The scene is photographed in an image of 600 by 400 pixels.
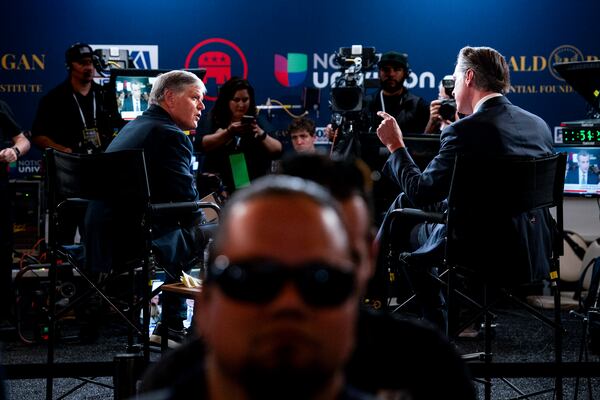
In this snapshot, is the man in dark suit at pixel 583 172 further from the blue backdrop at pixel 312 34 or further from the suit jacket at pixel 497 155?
the suit jacket at pixel 497 155

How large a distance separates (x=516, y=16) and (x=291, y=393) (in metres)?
6.90

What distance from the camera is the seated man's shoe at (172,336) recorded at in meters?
4.30

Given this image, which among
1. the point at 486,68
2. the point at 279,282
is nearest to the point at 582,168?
the point at 486,68

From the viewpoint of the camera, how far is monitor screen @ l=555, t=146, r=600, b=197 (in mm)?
6457

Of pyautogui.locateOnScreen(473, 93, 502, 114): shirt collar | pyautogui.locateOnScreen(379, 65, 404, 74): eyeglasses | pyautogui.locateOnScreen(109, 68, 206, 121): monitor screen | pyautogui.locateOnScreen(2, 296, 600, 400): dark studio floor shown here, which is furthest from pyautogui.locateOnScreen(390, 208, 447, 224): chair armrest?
pyautogui.locateOnScreen(379, 65, 404, 74): eyeglasses

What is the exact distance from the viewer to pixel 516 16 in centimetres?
737

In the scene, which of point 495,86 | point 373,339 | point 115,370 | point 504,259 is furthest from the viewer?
point 495,86

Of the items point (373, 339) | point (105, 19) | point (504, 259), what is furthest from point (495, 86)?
point (105, 19)

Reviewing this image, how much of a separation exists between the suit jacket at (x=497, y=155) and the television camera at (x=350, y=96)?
195 cm

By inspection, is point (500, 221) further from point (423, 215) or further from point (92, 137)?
point (92, 137)

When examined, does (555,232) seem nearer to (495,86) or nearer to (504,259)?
(504,259)

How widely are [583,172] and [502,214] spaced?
3.34 metres

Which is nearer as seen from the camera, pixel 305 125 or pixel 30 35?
pixel 305 125

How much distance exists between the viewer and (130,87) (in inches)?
225
